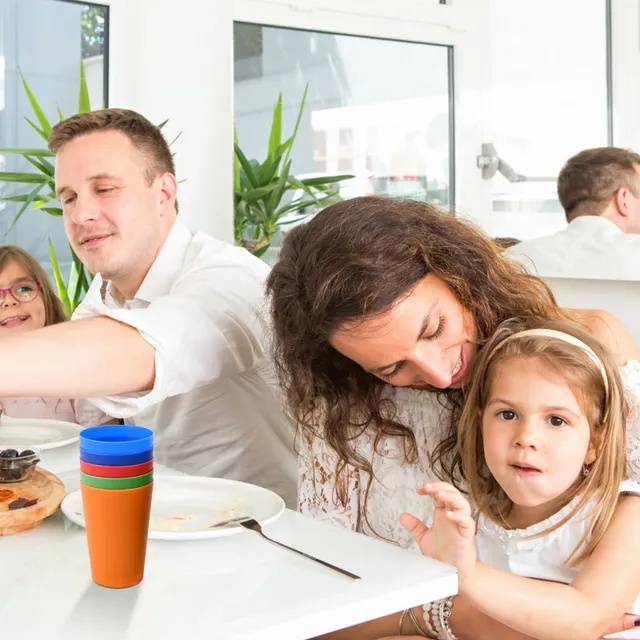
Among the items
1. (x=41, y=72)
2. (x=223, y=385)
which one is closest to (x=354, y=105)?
(x=41, y=72)

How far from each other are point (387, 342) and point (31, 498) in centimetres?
54

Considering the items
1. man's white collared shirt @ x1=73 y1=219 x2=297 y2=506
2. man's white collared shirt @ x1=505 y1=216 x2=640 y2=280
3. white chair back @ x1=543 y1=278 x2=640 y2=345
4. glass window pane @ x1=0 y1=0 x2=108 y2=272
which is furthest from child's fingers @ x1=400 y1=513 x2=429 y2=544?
glass window pane @ x1=0 y1=0 x2=108 y2=272

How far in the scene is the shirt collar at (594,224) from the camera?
10.0 ft

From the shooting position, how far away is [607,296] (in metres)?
3.17

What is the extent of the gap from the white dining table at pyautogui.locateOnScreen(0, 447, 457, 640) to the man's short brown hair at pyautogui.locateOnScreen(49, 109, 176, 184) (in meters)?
1.07

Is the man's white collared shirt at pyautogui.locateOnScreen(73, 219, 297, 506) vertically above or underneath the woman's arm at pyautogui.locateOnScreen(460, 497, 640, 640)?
above

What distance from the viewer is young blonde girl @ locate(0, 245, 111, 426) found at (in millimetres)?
2299

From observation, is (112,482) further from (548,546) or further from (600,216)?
(600,216)

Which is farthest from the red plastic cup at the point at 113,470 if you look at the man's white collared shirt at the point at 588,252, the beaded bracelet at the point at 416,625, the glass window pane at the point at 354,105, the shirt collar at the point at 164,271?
the glass window pane at the point at 354,105

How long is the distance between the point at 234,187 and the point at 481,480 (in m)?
2.34

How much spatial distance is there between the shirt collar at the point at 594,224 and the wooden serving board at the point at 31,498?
2403 mm

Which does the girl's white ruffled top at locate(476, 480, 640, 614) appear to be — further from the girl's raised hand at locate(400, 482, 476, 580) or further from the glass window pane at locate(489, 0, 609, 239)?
the glass window pane at locate(489, 0, 609, 239)

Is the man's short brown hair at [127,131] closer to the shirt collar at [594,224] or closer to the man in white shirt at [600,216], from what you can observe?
the man in white shirt at [600,216]

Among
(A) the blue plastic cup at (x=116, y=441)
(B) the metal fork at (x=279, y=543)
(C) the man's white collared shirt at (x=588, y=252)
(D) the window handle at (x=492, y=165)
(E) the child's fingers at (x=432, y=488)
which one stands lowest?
(B) the metal fork at (x=279, y=543)
